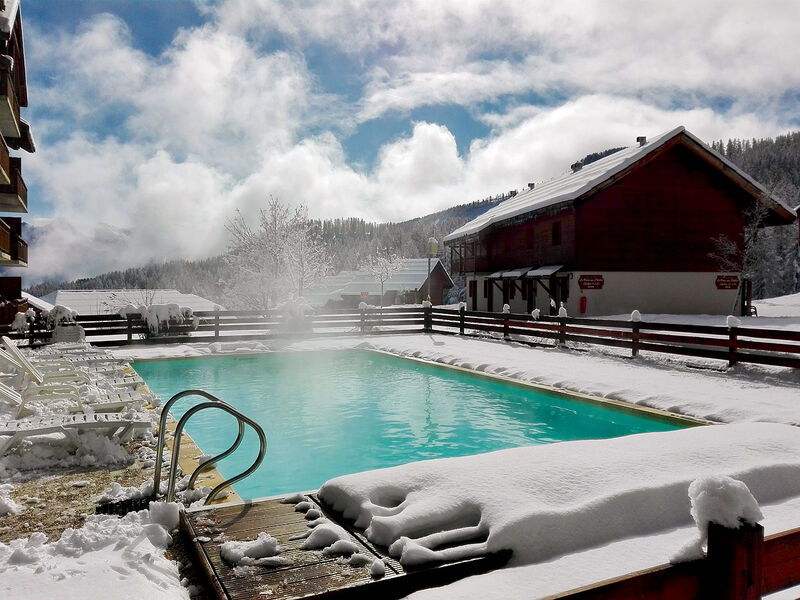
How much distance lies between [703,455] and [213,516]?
3.82m

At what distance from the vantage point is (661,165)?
24141 mm

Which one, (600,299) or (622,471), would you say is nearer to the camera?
(622,471)

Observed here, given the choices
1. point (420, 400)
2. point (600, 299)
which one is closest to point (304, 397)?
point (420, 400)

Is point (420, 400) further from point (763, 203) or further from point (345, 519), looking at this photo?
point (763, 203)

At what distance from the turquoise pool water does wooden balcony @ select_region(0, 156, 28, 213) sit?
1012 centimetres

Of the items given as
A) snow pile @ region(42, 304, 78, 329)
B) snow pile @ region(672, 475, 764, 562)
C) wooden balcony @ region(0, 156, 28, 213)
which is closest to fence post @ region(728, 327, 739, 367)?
snow pile @ region(672, 475, 764, 562)

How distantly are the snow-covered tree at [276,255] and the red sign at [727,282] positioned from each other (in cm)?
2685

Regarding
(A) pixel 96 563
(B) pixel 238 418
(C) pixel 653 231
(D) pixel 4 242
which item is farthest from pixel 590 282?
(A) pixel 96 563

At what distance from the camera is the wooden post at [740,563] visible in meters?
2.13

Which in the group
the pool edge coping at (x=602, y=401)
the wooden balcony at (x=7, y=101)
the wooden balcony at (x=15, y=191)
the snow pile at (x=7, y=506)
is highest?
the wooden balcony at (x=7, y=101)

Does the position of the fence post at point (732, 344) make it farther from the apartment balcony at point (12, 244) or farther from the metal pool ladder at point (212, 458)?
the apartment balcony at point (12, 244)

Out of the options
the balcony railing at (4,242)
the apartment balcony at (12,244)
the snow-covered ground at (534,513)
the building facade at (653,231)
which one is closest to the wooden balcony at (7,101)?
the balcony railing at (4,242)

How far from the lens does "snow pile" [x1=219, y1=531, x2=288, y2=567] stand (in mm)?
2948

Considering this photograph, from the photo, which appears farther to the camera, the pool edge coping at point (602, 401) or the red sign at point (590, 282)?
the red sign at point (590, 282)
